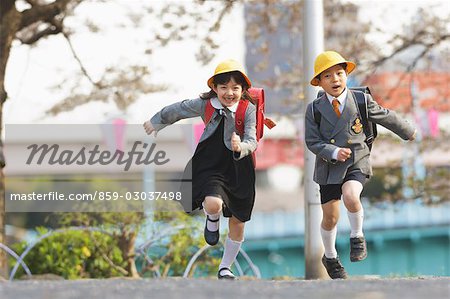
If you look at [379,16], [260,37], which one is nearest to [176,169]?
[260,37]

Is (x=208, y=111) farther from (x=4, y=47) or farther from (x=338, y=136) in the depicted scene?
(x=4, y=47)

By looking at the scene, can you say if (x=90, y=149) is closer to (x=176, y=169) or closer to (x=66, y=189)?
(x=66, y=189)

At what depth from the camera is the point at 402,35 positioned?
36.9ft

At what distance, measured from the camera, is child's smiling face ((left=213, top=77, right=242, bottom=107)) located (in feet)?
20.8

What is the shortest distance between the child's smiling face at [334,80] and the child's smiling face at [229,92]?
2.02 ft

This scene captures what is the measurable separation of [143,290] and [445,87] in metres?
8.03

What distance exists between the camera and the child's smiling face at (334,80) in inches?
254

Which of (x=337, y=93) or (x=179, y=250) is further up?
(x=337, y=93)

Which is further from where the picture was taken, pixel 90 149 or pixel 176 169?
pixel 176 169

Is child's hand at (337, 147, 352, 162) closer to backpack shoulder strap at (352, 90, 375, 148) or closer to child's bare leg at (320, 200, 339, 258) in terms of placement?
backpack shoulder strap at (352, 90, 375, 148)

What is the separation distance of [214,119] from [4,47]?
382 cm

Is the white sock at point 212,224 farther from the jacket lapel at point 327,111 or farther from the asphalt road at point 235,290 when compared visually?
the jacket lapel at point 327,111

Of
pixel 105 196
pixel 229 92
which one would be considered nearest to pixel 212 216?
pixel 229 92

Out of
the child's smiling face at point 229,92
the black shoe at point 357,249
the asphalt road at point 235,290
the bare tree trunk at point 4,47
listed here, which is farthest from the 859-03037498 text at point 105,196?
the asphalt road at point 235,290
